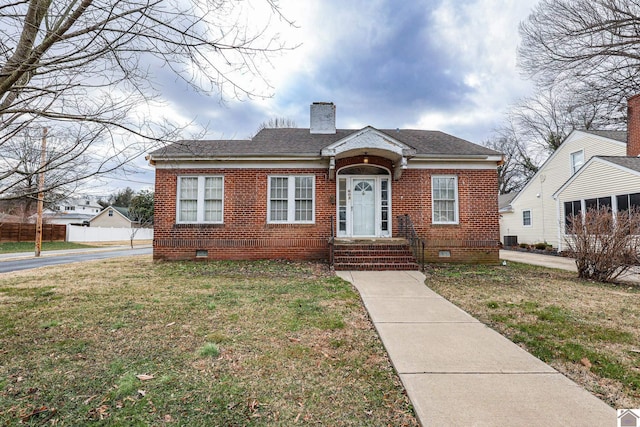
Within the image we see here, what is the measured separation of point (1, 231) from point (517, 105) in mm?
45868

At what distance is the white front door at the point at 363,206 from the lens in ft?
36.9

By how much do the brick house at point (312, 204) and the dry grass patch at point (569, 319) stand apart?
2597 millimetres

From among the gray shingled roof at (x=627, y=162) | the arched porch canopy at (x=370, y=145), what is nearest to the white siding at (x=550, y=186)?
the gray shingled roof at (x=627, y=162)

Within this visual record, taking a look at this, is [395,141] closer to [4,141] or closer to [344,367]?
[344,367]

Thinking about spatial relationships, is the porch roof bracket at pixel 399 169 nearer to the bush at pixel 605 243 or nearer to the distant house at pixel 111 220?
the bush at pixel 605 243

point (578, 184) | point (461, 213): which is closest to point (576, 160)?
point (578, 184)

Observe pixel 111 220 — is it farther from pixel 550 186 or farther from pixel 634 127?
pixel 634 127

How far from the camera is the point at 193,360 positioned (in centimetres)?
325

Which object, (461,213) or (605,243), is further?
(461,213)

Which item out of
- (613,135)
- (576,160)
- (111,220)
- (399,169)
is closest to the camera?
(399,169)

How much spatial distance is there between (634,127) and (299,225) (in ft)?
55.3

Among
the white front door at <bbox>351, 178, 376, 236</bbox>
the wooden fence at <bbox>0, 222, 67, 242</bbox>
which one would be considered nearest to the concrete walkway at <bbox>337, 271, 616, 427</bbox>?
the white front door at <bbox>351, 178, 376, 236</bbox>

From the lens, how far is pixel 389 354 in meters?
3.43

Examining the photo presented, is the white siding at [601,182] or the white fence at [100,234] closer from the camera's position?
the white siding at [601,182]
